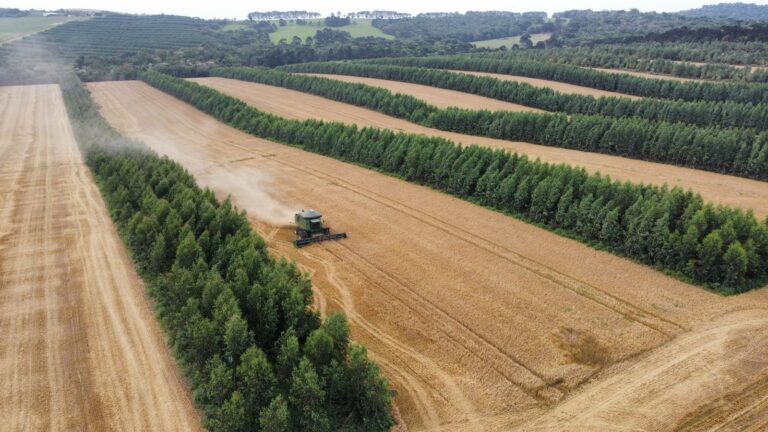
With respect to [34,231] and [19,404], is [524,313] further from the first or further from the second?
[34,231]

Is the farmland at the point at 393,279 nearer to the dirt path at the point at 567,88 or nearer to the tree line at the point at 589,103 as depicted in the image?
Answer: the tree line at the point at 589,103

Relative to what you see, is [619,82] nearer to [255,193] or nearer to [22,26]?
[255,193]

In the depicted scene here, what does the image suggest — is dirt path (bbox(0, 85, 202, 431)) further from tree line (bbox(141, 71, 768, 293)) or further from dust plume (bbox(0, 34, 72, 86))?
dust plume (bbox(0, 34, 72, 86))

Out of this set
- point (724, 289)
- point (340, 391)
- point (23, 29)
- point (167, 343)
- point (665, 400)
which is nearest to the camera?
point (340, 391)

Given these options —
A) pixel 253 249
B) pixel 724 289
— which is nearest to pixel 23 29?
pixel 253 249

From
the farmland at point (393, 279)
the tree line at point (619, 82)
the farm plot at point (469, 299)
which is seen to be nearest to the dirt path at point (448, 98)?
the farmland at point (393, 279)
